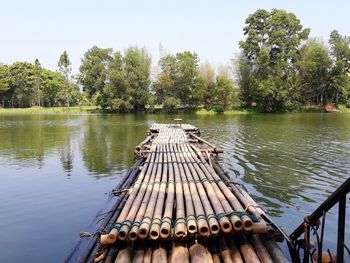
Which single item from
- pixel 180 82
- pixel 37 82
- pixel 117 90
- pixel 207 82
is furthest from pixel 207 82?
pixel 37 82

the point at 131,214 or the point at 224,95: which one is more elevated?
the point at 224,95

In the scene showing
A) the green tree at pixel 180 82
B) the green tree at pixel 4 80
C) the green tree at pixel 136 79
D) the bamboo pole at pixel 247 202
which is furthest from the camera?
the green tree at pixel 4 80

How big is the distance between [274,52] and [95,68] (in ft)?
138

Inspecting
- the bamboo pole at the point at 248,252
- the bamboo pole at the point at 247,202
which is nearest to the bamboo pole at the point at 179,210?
the bamboo pole at the point at 248,252

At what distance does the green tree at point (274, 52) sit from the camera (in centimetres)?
6494

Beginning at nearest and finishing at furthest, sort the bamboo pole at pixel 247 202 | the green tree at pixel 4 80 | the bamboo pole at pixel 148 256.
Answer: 1. the bamboo pole at pixel 148 256
2. the bamboo pole at pixel 247 202
3. the green tree at pixel 4 80

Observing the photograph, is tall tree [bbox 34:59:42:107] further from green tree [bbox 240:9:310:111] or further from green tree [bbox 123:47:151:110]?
green tree [bbox 240:9:310:111]

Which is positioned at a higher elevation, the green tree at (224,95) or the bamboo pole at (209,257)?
the green tree at (224,95)

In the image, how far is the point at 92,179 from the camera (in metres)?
15.5

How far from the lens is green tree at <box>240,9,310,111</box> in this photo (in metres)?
64.9

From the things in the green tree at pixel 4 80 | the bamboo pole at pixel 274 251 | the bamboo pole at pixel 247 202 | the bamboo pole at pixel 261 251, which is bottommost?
the bamboo pole at pixel 274 251

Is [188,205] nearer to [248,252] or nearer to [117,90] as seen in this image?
[248,252]

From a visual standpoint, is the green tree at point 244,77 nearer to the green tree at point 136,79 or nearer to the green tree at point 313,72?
the green tree at point 313,72

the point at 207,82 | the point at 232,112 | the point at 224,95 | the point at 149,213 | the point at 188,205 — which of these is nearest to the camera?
the point at 149,213
